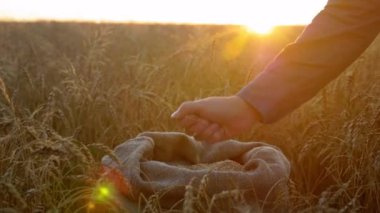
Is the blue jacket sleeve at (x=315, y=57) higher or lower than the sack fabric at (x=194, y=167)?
higher

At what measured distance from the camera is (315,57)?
6.26 feet

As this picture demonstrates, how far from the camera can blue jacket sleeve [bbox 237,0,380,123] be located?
188 cm

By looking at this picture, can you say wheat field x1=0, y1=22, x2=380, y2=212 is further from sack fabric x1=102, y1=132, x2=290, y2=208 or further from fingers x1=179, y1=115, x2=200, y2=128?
fingers x1=179, y1=115, x2=200, y2=128

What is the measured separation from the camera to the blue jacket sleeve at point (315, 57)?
6.16ft

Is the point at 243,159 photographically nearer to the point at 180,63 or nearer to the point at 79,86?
the point at 79,86

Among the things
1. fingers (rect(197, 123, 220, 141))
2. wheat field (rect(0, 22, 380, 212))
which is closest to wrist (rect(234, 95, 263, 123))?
fingers (rect(197, 123, 220, 141))

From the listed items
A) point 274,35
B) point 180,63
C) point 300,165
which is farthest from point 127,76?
point 274,35

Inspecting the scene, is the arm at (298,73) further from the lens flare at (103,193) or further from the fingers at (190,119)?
the lens flare at (103,193)

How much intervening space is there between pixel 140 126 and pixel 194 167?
0.67 m

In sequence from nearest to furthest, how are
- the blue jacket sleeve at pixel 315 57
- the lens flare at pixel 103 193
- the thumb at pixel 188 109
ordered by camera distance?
the lens flare at pixel 103 193 < the blue jacket sleeve at pixel 315 57 < the thumb at pixel 188 109

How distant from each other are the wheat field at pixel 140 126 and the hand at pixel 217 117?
0.76 ft

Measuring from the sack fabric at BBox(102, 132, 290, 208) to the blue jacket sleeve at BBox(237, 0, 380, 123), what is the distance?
24 centimetres

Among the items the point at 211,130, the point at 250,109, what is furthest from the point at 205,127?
the point at 250,109

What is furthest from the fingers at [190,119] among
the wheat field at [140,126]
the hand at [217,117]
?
the wheat field at [140,126]
